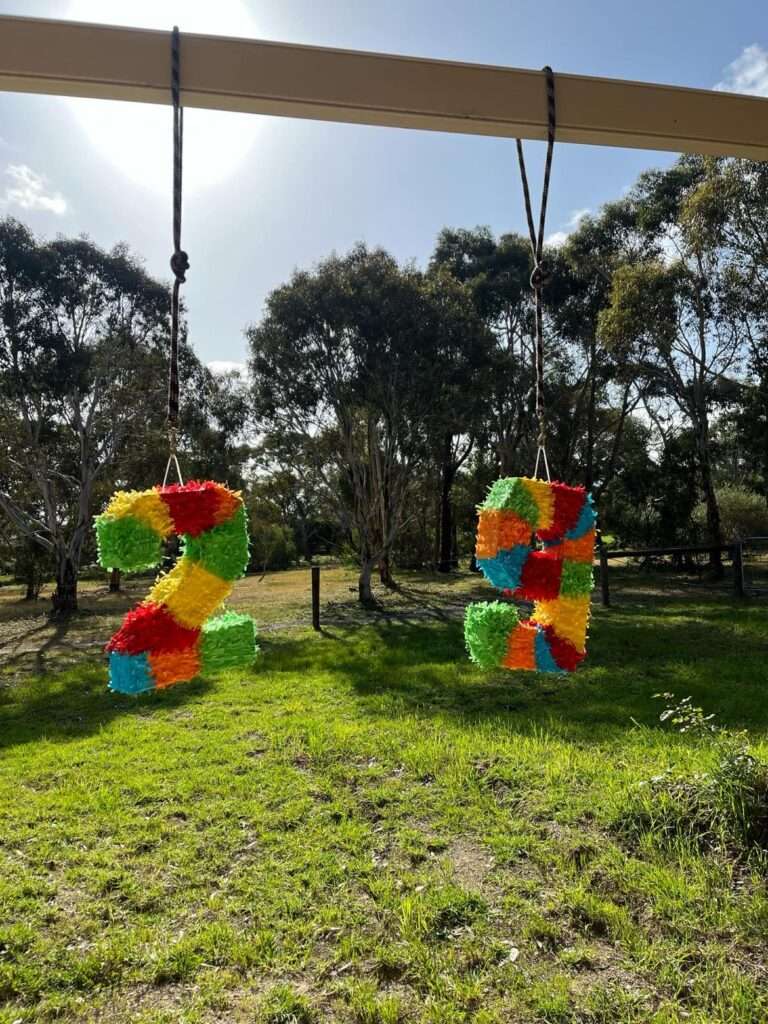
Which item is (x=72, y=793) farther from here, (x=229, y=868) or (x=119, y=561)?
(x=119, y=561)

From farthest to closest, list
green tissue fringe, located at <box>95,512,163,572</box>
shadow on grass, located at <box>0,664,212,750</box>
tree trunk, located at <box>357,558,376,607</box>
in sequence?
tree trunk, located at <box>357,558,376,607</box>
shadow on grass, located at <box>0,664,212,750</box>
green tissue fringe, located at <box>95,512,163,572</box>

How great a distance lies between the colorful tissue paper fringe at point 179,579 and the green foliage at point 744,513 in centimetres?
2215

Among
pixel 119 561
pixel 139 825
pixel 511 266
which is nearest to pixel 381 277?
pixel 511 266

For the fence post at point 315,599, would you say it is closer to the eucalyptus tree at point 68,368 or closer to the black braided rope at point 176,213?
the eucalyptus tree at point 68,368

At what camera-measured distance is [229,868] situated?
2975 mm

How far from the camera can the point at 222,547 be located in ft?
5.86

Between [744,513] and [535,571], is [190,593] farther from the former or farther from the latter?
[744,513]

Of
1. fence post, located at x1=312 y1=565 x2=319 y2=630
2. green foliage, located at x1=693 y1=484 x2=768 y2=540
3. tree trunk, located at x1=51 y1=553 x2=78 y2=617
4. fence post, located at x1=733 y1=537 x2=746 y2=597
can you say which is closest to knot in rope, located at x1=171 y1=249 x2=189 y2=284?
fence post, located at x1=312 y1=565 x2=319 y2=630

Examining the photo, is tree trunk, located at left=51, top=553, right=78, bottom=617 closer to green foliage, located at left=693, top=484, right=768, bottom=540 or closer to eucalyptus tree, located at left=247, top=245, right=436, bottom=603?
eucalyptus tree, located at left=247, top=245, right=436, bottom=603

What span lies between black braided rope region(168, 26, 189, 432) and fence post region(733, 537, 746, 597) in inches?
450

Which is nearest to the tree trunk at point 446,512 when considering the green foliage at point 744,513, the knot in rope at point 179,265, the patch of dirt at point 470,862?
the green foliage at point 744,513

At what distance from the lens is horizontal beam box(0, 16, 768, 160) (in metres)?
1.68

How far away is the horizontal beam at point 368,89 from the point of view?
1.68 metres

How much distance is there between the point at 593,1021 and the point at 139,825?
238cm
